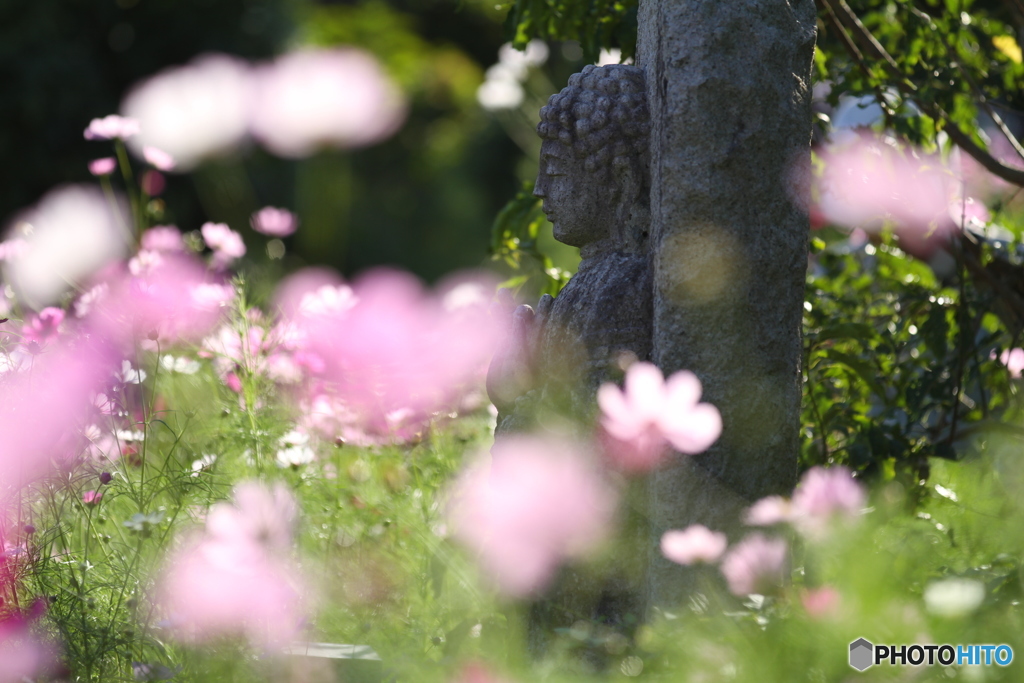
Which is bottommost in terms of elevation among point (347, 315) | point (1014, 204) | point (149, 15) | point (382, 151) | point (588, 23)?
point (347, 315)

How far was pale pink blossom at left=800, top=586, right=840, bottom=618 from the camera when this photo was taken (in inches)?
46.0

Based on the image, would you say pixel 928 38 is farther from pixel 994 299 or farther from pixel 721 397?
pixel 721 397

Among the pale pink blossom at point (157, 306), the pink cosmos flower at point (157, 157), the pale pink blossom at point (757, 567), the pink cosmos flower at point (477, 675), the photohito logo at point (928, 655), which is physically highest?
the pink cosmos flower at point (157, 157)

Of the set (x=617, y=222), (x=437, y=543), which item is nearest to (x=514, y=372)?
(x=617, y=222)

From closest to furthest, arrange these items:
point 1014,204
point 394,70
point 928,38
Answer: point 928,38 → point 1014,204 → point 394,70

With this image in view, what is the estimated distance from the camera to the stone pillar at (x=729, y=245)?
175cm

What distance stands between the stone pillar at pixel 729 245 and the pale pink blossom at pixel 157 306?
135cm

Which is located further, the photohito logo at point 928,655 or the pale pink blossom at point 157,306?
the pale pink blossom at point 157,306

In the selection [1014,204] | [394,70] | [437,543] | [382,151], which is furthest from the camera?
[382,151]

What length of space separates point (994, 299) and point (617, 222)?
57.0 inches

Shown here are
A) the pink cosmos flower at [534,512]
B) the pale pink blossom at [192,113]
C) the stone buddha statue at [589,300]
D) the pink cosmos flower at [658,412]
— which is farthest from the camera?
the pale pink blossom at [192,113]

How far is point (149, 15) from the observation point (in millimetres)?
10406

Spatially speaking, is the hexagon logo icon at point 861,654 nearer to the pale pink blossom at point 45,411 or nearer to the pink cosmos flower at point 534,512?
the pink cosmos flower at point 534,512

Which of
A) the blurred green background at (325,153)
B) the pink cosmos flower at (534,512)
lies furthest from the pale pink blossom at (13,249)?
the blurred green background at (325,153)
